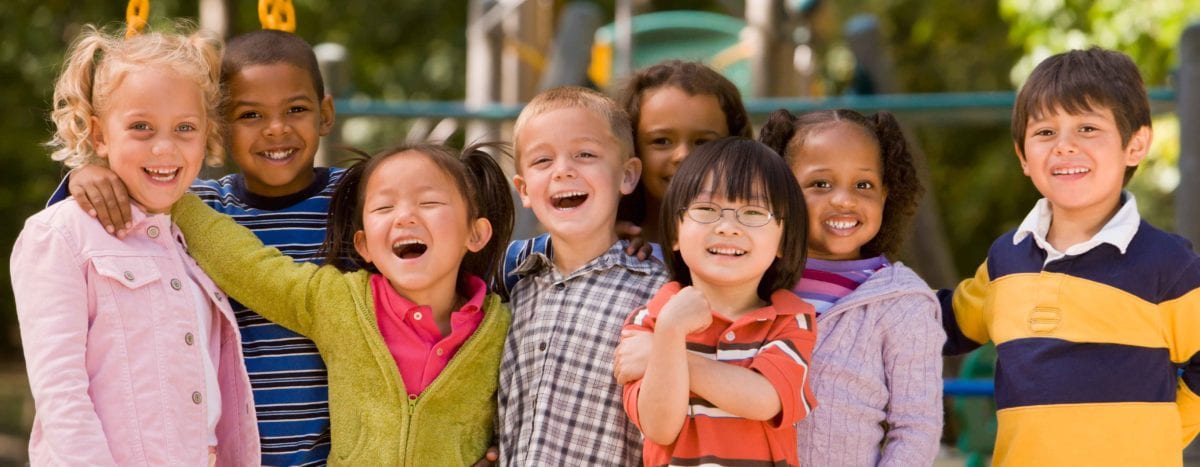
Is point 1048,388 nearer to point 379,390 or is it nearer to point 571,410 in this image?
point 571,410

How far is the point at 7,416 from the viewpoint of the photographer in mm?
12312

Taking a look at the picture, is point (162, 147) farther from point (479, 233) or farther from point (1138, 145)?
point (1138, 145)

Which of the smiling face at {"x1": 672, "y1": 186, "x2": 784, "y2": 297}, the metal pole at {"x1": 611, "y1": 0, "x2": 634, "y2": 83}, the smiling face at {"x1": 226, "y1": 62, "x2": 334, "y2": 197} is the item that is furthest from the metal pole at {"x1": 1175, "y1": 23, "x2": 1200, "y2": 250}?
the metal pole at {"x1": 611, "y1": 0, "x2": 634, "y2": 83}

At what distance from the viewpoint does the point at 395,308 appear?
2.89m

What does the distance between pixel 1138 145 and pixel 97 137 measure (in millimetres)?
2210

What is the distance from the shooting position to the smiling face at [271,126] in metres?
3.11

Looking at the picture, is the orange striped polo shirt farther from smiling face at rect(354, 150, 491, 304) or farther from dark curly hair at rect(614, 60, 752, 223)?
dark curly hair at rect(614, 60, 752, 223)

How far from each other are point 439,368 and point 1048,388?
1.28m

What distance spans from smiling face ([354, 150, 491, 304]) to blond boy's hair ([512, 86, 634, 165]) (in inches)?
7.8

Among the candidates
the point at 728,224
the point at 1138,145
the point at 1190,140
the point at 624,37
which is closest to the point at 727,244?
the point at 728,224

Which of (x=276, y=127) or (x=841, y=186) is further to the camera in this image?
(x=276, y=127)

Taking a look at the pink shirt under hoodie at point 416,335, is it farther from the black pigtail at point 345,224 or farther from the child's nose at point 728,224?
the child's nose at point 728,224

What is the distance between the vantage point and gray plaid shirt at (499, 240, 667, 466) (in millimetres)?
2773

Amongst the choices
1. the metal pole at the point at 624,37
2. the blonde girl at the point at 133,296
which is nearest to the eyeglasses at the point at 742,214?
the blonde girl at the point at 133,296
